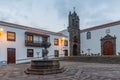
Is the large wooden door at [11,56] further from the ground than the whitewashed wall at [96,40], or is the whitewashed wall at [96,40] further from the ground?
the whitewashed wall at [96,40]

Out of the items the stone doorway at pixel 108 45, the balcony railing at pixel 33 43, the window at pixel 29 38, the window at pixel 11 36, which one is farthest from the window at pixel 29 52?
the stone doorway at pixel 108 45

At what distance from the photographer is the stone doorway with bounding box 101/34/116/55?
26.0 metres

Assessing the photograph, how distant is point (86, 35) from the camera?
30.6 meters

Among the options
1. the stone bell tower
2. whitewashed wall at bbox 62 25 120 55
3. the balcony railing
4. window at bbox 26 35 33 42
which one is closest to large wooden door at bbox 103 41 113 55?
whitewashed wall at bbox 62 25 120 55

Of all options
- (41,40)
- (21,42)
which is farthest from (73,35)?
(21,42)

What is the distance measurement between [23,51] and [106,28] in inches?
478

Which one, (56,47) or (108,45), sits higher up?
(108,45)

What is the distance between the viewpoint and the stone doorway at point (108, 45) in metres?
26.0

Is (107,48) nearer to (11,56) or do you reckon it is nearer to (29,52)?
(29,52)

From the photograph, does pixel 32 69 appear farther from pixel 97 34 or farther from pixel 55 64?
pixel 97 34

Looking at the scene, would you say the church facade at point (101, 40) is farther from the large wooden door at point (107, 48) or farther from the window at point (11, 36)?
the window at point (11, 36)

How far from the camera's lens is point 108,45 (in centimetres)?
2728

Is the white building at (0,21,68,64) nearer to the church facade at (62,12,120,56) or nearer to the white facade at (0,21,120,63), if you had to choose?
the white facade at (0,21,120,63)

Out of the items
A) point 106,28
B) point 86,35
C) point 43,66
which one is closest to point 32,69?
point 43,66
